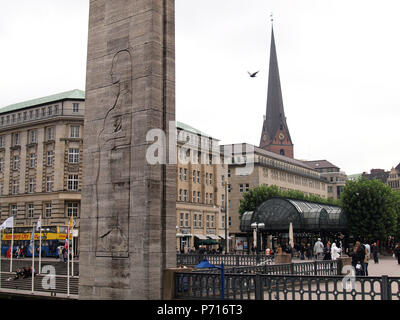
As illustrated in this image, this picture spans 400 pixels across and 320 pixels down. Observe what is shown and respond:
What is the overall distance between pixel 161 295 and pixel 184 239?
65.9 meters

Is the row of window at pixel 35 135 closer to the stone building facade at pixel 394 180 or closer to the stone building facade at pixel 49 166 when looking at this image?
the stone building facade at pixel 49 166

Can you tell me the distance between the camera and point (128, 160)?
18281 mm

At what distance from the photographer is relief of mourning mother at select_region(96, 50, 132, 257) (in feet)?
59.4

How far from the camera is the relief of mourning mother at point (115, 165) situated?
18.1 meters

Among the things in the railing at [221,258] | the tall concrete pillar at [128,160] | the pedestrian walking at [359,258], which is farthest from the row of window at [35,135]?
the tall concrete pillar at [128,160]

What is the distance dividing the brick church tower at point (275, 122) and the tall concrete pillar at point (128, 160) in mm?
150740

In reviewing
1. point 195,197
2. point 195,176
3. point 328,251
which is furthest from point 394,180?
point 328,251

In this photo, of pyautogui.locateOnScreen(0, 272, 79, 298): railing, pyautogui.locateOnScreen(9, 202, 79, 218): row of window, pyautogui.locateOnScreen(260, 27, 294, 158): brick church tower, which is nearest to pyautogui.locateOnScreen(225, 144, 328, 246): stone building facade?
pyautogui.locateOnScreen(260, 27, 294, 158): brick church tower

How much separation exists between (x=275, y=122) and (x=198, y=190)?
92090 mm

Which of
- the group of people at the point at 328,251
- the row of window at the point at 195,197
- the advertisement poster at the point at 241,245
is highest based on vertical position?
the row of window at the point at 195,197

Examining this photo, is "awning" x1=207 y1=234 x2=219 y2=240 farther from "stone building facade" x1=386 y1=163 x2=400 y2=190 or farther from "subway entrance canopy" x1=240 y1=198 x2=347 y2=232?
"stone building facade" x1=386 y1=163 x2=400 y2=190

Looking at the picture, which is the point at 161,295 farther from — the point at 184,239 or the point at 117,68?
the point at 184,239

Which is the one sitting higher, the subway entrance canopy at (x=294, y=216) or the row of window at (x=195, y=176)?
the row of window at (x=195, y=176)

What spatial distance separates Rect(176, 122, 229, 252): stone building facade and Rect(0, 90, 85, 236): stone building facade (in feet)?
58.5
